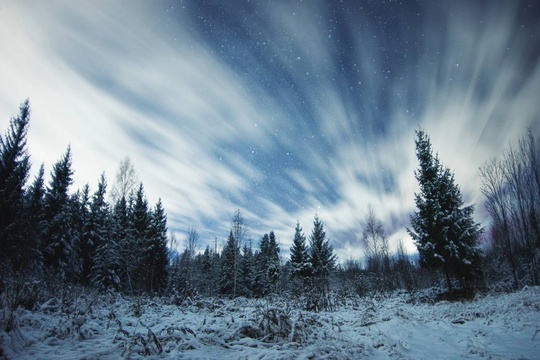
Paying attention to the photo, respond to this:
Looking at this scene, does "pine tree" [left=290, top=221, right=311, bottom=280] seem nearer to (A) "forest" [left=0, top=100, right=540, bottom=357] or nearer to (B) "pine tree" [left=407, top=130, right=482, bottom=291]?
(A) "forest" [left=0, top=100, right=540, bottom=357]

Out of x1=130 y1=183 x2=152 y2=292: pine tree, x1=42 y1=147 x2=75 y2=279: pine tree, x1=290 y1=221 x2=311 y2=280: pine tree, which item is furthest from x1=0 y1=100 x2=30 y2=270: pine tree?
x1=290 y1=221 x2=311 y2=280: pine tree

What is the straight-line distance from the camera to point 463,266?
56.8 ft

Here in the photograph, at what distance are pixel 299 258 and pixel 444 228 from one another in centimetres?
1878

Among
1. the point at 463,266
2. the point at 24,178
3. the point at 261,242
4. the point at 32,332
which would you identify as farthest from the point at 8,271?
the point at 261,242

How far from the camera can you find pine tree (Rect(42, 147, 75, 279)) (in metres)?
22.0

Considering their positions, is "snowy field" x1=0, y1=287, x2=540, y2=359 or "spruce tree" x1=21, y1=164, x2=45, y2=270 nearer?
"snowy field" x1=0, y1=287, x2=540, y2=359

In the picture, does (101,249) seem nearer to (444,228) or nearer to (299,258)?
(299,258)

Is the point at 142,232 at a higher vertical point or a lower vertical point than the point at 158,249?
higher

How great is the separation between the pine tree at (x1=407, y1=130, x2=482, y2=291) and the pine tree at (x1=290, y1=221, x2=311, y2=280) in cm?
1559

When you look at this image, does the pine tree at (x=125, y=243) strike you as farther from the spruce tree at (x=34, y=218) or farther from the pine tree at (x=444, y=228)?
the pine tree at (x=444, y=228)

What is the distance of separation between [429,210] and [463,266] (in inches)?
171

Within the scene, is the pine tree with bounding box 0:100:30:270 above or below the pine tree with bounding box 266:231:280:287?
above

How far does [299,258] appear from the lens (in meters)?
32.6

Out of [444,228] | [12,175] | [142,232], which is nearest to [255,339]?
[444,228]
